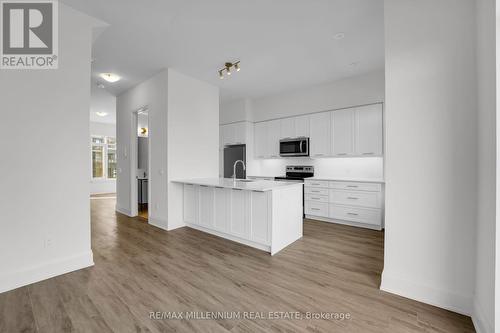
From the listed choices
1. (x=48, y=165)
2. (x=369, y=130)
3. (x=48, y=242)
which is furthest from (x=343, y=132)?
(x=48, y=242)

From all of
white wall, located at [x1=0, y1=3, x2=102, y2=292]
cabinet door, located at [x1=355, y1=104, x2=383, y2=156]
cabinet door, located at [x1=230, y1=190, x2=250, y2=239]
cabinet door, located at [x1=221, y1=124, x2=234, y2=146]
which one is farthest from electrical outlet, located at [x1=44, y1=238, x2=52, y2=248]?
cabinet door, located at [x1=355, y1=104, x2=383, y2=156]

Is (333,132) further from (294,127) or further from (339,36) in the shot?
(339,36)

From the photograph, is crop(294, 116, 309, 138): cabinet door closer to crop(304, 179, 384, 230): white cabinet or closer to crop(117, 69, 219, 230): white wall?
crop(304, 179, 384, 230): white cabinet

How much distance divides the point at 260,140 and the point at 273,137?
411mm

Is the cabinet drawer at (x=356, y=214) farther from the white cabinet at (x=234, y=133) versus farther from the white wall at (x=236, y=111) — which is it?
the white wall at (x=236, y=111)

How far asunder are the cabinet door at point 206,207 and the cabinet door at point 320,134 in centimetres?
253

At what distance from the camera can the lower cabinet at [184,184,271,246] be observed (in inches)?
115

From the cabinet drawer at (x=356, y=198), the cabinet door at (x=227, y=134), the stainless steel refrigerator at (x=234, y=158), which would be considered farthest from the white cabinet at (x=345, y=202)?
the cabinet door at (x=227, y=134)

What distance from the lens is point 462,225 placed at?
1725 millimetres

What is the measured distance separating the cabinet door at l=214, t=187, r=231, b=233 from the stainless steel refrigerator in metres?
2.26

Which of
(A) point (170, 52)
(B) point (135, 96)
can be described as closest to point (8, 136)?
(A) point (170, 52)

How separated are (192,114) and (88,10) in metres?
2.07

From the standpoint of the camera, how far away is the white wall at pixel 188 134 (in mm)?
3898

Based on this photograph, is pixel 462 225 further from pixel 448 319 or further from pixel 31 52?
pixel 31 52
